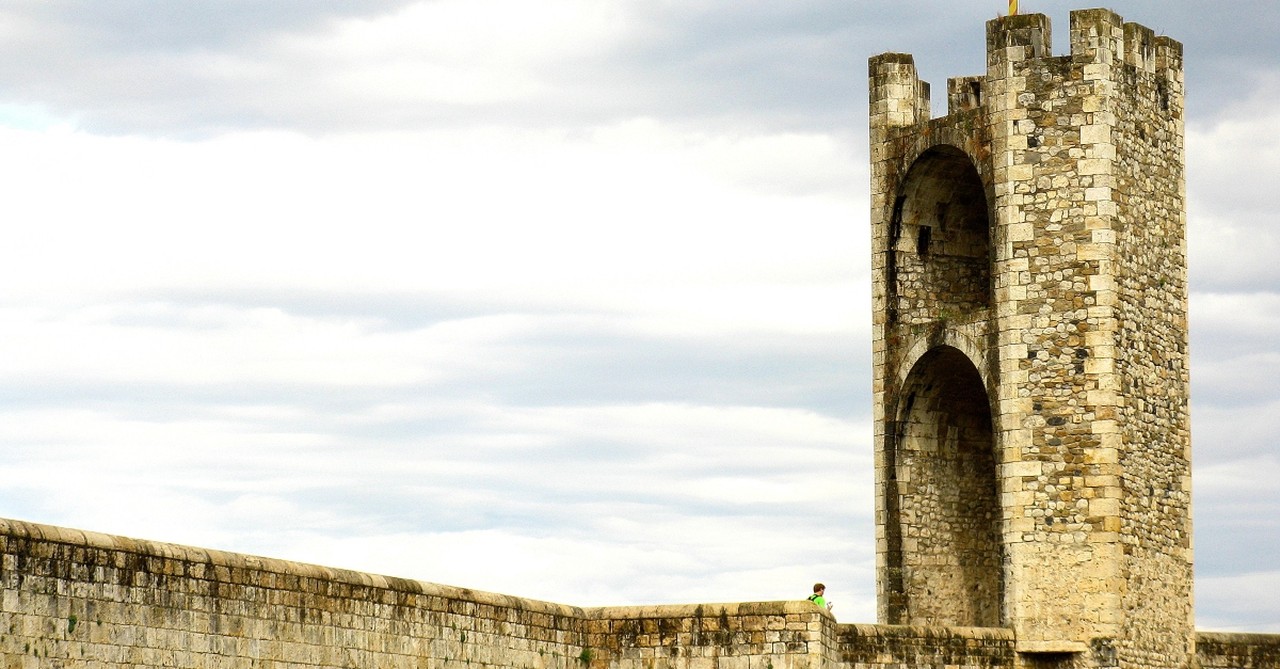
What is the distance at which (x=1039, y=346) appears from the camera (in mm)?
31328

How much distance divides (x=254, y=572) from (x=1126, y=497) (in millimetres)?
15249

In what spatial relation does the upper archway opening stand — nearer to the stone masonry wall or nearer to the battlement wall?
the battlement wall

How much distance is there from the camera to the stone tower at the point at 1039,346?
101 ft

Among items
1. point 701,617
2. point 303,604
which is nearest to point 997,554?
point 701,617

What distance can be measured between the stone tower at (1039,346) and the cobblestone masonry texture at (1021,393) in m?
0.03

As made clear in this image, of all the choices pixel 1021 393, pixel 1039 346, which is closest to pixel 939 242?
pixel 1039 346

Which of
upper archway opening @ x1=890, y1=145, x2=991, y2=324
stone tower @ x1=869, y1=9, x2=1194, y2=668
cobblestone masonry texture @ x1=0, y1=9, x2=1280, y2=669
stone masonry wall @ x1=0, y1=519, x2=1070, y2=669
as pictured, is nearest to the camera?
stone masonry wall @ x1=0, y1=519, x2=1070, y2=669

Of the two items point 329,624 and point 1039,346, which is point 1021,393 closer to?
point 1039,346

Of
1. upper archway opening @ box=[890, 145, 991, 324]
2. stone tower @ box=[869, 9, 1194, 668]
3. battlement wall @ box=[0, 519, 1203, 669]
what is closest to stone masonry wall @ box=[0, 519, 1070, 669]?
battlement wall @ box=[0, 519, 1203, 669]

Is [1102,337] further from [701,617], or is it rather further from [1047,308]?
[701,617]

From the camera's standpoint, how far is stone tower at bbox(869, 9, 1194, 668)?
3080 cm

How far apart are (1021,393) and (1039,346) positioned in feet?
2.31

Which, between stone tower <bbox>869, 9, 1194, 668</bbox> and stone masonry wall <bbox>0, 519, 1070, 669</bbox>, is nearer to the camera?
stone masonry wall <bbox>0, 519, 1070, 669</bbox>

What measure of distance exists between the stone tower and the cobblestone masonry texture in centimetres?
3
